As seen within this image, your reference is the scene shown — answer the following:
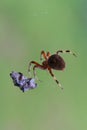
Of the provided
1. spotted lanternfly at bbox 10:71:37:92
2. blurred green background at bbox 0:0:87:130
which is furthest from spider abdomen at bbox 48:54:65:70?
blurred green background at bbox 0:0:87:130

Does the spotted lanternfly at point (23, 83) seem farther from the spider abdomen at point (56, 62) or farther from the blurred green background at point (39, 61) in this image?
the blurred green background at point (39, 61)

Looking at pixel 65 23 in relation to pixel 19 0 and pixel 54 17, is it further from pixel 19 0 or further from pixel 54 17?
pixel 19 0

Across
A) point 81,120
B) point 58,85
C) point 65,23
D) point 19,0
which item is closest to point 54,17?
point 65,23

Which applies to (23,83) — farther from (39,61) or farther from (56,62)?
(39,61)

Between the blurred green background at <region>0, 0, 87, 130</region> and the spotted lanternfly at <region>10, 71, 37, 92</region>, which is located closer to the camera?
the spotted lanternfly at <region>10, 71, 37, 92</region>

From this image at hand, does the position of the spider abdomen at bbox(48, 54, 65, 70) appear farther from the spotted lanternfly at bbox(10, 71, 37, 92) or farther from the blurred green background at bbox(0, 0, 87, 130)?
the blurred green background at bbox(0, 0, 87, 130)

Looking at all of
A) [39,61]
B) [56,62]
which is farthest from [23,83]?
[39,61]
